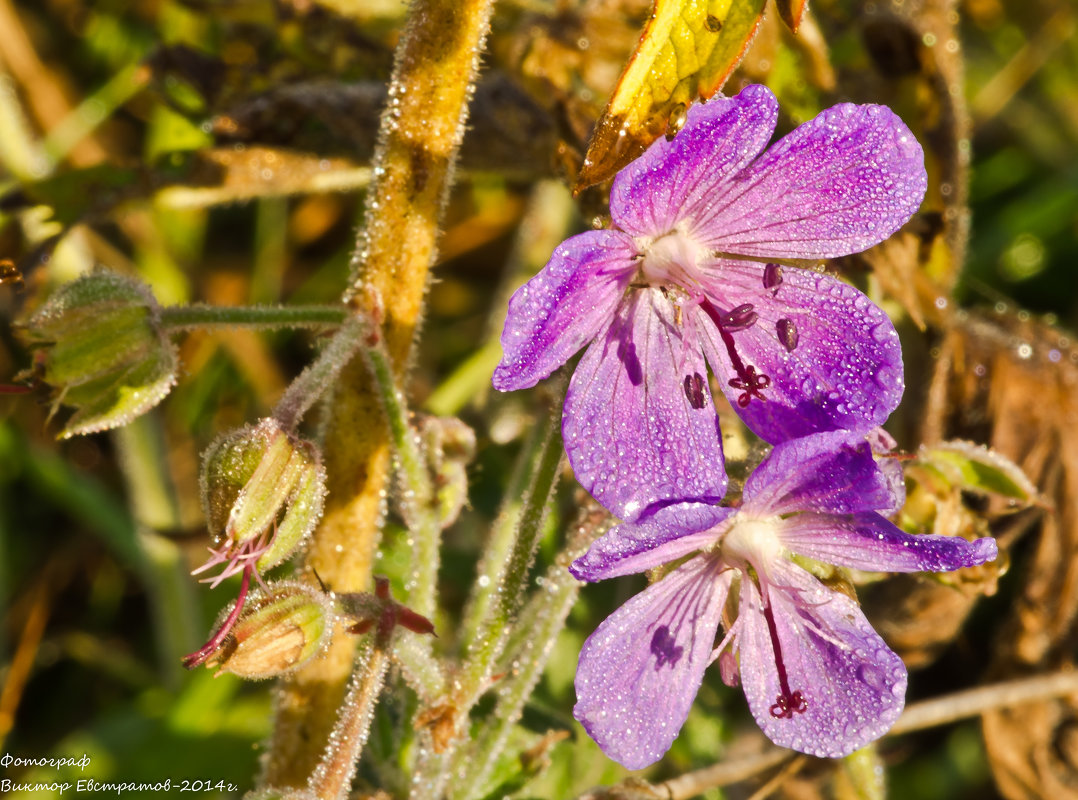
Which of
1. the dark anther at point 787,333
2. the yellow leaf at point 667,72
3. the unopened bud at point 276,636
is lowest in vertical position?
the unopened bud at point 276,636

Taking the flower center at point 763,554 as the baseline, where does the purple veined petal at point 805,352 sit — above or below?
above

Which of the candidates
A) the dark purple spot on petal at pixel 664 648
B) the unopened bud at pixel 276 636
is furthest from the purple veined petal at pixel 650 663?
the unopened bud at pixel 276 636

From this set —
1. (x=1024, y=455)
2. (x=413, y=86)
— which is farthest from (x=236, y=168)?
(x=1024, y=455)

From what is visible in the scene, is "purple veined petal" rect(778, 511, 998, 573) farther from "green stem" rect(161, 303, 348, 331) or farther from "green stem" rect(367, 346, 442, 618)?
"green stem" rect(161, 303, 348, 331)

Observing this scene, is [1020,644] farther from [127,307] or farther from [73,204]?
[73,204]

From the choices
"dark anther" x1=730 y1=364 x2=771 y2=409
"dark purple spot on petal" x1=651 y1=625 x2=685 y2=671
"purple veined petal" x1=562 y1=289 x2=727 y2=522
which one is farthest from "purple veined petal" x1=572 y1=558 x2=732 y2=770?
"dark anther" x1=730 y1=364 x2=771 y2=409

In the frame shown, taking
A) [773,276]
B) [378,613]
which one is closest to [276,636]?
[378,613]

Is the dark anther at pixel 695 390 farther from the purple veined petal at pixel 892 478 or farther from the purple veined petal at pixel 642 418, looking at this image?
the purple veined petal at pixel 892 478
